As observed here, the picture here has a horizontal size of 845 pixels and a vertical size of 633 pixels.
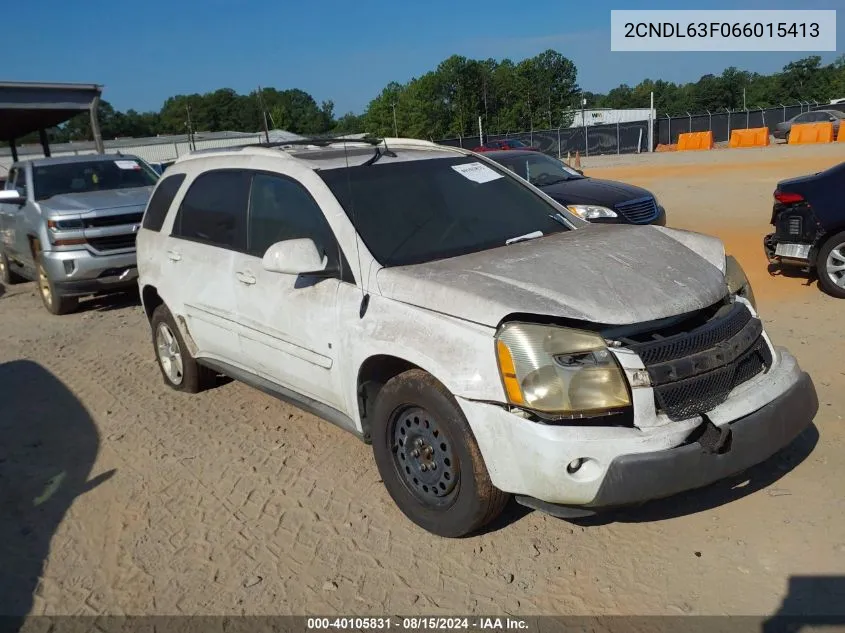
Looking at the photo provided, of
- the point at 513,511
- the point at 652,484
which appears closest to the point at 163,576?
the point at 513,511

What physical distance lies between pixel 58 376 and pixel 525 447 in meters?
5.41

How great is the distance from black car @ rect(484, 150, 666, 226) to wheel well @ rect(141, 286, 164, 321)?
4.90 metres

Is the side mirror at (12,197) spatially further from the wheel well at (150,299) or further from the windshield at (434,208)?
the windshield at (434,208)

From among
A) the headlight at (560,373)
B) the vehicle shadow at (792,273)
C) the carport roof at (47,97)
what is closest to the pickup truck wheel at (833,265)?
the vehicle shadow at (792,273)

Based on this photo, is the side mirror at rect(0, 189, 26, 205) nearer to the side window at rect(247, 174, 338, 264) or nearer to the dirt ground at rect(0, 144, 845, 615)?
the dirt ground at rect(0, 144, 845, 615)

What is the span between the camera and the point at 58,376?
676 centimetres

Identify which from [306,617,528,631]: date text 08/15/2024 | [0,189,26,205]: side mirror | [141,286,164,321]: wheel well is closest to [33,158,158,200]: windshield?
[0,189,26,205]: side mirror

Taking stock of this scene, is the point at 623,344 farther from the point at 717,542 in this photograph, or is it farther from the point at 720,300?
the point at 717,542

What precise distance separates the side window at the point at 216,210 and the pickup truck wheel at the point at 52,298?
4.76m

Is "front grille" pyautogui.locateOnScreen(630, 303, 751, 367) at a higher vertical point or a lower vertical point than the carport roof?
lower

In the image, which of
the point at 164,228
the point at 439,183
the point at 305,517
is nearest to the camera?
the point at 305,517

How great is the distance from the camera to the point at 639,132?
39.4 m

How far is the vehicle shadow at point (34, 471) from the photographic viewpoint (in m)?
3.60

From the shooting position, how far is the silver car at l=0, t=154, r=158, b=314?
898 centimetres
